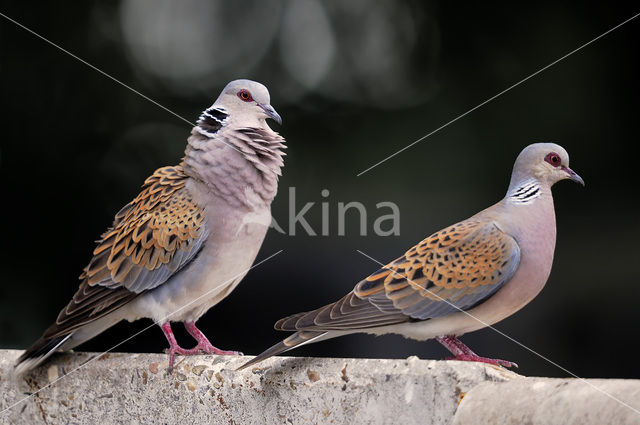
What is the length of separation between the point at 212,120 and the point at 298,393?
1399 mm

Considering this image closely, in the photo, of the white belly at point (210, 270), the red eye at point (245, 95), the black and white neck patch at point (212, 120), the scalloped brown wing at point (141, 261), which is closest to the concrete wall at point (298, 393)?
the scalloped brown wing at point (141, 261)

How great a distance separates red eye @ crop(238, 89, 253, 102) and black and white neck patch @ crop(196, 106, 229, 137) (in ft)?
0.31

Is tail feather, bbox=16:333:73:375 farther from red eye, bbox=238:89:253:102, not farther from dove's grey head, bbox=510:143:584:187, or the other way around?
dove's grey head, bbox=510:143:584:187

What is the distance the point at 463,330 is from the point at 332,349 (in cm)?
195

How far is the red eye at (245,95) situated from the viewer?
3.63m

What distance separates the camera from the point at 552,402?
2055 millimetres

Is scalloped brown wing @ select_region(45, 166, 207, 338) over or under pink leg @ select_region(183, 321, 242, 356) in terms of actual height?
A: over

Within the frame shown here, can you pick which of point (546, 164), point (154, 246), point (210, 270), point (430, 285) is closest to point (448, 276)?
point (430, 285)

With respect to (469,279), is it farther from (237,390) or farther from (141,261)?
(141,261)

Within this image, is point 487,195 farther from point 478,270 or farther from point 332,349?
point 478,270

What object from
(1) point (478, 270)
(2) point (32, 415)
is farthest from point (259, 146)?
(2) point (32, 415)

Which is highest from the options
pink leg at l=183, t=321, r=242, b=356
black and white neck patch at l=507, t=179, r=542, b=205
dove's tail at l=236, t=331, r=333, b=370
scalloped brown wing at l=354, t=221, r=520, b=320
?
black and white neck patch at l=507, t=179, r=542, b=205

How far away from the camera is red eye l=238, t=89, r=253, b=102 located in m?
3.63

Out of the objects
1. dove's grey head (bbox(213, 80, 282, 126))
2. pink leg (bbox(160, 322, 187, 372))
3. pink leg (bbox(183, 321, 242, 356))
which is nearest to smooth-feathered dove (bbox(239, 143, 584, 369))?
pink leg (bbox(160, 322, 187, 372))
